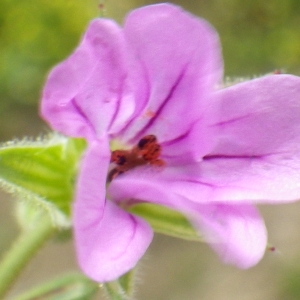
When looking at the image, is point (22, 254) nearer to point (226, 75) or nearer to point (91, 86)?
point (91, 86)

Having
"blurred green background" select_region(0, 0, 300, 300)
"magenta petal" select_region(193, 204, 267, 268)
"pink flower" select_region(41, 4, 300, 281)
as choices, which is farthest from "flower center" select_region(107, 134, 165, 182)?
"blurred green background" select_region(0, 0, 300, 300)

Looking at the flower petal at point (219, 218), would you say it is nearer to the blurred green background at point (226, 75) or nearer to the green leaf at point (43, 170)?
the green leaf at point (43, 170)

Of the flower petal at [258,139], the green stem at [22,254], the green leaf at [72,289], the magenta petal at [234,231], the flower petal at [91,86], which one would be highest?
the flower petal at [91,86]

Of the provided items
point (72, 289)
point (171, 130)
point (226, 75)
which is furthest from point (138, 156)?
point (226, 75)

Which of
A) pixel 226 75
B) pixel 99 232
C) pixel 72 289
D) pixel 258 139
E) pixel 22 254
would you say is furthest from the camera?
pixel 226 75

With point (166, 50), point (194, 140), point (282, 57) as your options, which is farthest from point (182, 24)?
point (282, 57)

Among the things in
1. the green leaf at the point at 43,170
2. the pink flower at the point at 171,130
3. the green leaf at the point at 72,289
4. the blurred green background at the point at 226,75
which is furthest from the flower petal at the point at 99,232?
the blurred green background at the point at 226,75

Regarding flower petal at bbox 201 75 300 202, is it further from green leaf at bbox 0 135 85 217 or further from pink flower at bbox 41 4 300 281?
green leaf at bbox 0 135 85 217
